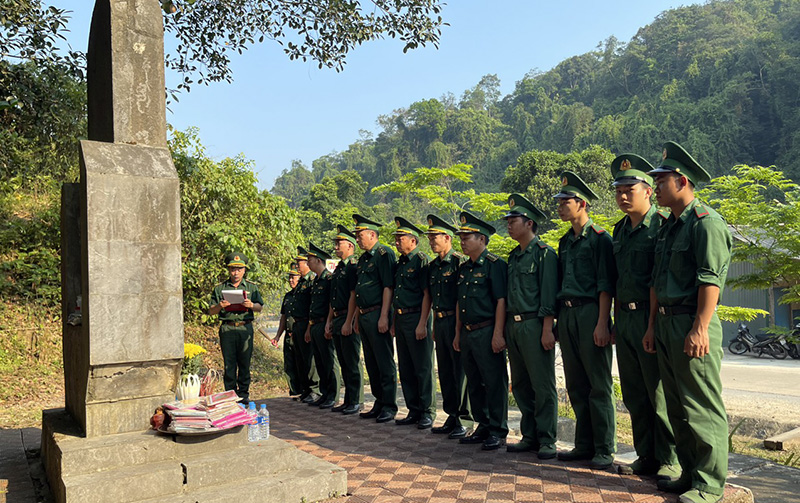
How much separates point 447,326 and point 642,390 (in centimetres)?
194

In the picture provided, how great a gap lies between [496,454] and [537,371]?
72 centimetres

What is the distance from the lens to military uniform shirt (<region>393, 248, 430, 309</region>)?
20.3ft

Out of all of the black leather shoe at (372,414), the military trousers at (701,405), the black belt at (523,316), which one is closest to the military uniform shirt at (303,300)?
the black leather shoe at (372,414)

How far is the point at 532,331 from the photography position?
4.82 meters

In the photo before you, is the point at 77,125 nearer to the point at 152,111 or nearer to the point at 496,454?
the point at 152,111

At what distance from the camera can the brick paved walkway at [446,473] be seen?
3.83 m

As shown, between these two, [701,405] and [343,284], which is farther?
[343,284]

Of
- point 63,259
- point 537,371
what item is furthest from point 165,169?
point 537,371

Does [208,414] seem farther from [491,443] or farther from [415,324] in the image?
[415,324]

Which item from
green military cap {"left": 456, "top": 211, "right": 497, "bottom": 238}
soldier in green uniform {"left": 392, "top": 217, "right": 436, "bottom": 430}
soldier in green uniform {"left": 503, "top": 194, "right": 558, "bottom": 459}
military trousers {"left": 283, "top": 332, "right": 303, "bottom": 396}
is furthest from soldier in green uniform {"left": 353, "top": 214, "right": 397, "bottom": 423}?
military trousers {"left": 283, "top": 332, "right": 303, "bottom": 396}

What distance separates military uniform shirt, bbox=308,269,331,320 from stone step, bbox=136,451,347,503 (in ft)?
11.5

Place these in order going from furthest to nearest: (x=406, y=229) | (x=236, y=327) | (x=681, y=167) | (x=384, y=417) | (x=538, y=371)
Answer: (x=236, y=327) < (x=384, y=417) < (x=406, y=229) < (x=538, y=371) < (x=681, y=167)

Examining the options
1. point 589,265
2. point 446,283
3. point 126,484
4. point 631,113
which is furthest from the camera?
point 631,113

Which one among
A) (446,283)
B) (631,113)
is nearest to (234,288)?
(446,283)
